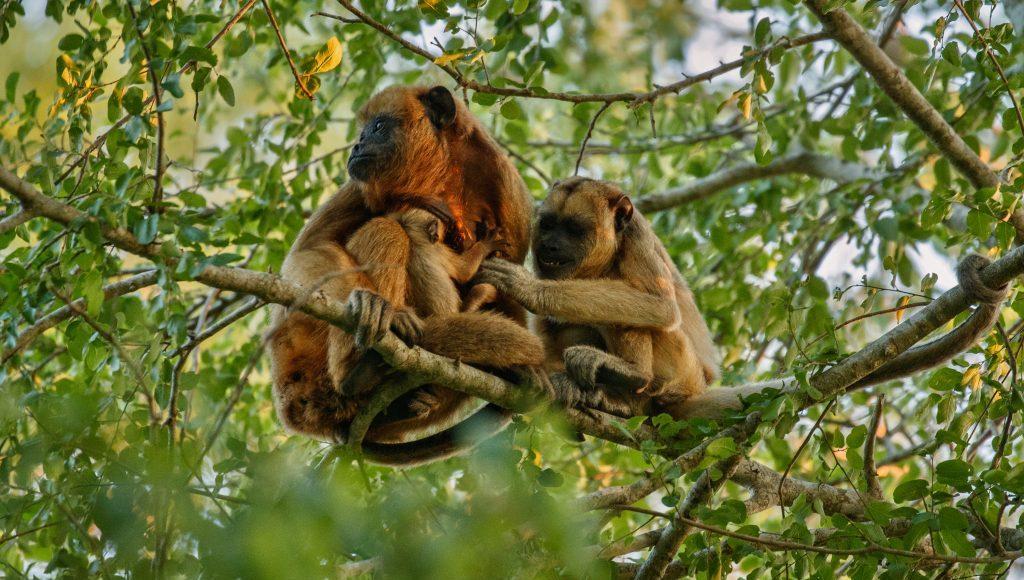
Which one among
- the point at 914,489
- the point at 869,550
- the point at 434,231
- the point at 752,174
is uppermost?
the point at 752,174

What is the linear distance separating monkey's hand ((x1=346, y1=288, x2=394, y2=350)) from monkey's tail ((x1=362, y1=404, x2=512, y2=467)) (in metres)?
1.06

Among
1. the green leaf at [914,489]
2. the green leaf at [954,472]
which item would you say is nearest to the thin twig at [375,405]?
the green leaf at [914,489]

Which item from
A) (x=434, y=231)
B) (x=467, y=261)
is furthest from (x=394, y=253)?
(x=467, y=261)

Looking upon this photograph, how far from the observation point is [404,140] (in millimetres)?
5141

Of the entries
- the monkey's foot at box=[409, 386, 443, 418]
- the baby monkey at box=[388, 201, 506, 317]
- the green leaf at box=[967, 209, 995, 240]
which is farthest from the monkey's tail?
the green leaf at box=[967, 209, 995, 240]

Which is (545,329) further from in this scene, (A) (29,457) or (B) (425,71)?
(A) (29,457)

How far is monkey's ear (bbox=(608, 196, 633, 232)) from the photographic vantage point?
18.2 ft

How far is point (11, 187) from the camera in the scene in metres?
2.63

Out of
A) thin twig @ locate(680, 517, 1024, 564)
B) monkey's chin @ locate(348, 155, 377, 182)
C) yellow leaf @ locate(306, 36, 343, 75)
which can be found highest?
monkey's chin @ locate(348, 155, 377, 182)

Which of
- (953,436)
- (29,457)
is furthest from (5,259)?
(953,436)

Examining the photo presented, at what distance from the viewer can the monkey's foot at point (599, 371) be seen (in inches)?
188

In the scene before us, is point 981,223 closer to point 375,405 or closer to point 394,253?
point 394,253

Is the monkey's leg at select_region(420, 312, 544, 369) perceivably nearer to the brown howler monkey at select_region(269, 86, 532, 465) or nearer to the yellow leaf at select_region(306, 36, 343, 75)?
the brown howler monkey at select_region(269, 86, 532, 465)

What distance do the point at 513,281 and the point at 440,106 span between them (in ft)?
3.96
